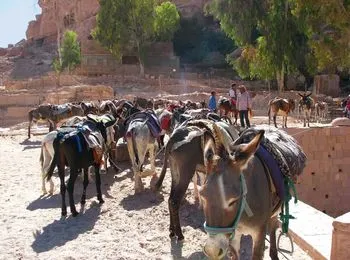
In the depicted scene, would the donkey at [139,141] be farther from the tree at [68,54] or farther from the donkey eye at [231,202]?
the tree at [68,54]

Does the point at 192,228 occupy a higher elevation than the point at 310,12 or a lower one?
lower

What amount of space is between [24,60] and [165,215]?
6782 cm

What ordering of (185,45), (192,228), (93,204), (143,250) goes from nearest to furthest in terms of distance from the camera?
(143,250)
(192,228)
(93,204)
(185,45)

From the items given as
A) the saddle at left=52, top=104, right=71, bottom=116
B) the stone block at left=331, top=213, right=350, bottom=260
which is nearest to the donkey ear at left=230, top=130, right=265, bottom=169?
the stone block at left=331, top=213, right=350, bottom=260

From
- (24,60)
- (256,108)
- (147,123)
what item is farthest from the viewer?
(24,60)

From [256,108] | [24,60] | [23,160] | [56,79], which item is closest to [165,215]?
[23,160]

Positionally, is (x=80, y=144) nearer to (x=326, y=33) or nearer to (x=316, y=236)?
(x=316, y=236)

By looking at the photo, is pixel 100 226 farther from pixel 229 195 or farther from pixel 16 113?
pixel 16 113

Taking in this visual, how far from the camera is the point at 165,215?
796 centimetres

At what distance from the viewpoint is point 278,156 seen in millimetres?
4609

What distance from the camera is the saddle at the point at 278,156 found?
434 cm

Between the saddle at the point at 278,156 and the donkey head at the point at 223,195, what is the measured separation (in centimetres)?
75

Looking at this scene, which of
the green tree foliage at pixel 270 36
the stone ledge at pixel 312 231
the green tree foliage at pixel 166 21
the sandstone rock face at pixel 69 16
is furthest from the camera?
the sandstone rock face at pixel 69 16

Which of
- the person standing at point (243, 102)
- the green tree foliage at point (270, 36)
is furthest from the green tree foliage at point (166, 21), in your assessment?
the person standing at point (243, 102)
